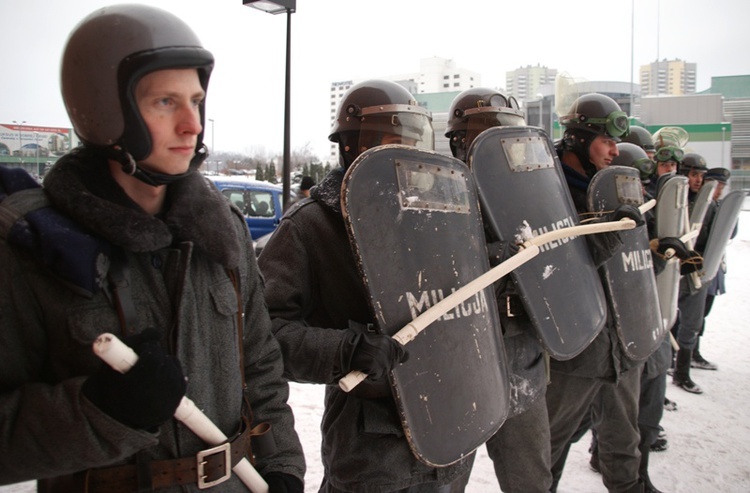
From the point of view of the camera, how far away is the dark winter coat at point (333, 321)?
1.76 m

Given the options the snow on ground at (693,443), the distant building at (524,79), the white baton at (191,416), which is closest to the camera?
the white baton at (191,416)

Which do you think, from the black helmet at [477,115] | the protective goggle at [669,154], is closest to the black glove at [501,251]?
the black helmet at [477,115]

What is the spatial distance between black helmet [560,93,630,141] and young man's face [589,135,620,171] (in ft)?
0.11

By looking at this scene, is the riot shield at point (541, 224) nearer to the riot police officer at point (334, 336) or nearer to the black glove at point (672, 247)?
the riot police officer at point (334, 336)

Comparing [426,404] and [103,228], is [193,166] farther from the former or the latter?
[426,404]

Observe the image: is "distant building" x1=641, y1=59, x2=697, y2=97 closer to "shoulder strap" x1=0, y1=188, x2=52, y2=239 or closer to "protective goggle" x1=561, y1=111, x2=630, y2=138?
"protective goggle" x1=561, y1=111, x2=630, y2=138

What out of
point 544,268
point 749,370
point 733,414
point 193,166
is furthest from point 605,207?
point 749,370

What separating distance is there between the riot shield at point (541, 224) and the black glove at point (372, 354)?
2.77ft

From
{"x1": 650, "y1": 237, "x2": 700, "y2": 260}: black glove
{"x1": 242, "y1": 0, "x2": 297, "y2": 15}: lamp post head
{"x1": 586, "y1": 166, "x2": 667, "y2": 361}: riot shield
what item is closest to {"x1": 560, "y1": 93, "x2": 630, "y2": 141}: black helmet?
{"x1": 586, "y1": 166, "x2": 667, "y2": 361}: riot shield

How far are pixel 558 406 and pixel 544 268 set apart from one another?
3.07ft

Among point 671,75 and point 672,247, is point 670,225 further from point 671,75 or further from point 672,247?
point 671,75

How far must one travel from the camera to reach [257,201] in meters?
12.0

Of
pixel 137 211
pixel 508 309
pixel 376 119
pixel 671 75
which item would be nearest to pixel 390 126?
pixel 376 119

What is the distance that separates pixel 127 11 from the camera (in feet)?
4.22
